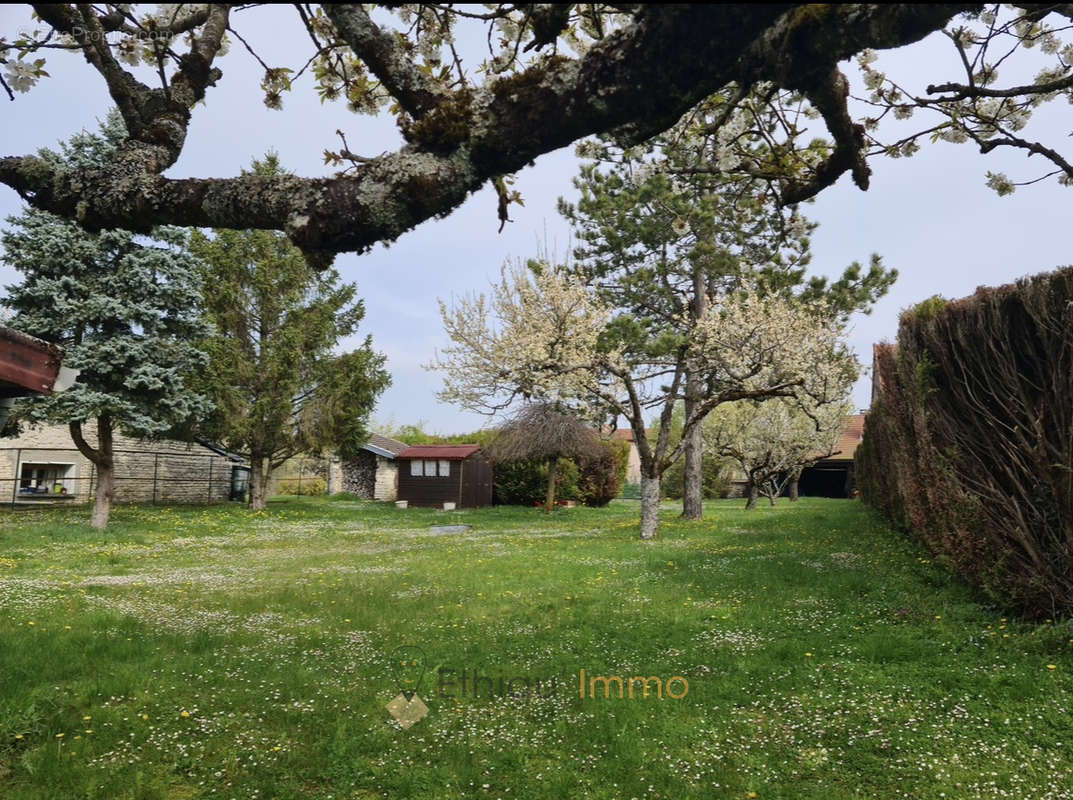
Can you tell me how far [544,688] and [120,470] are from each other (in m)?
27.1

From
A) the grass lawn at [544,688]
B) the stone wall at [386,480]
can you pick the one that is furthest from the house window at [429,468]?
the grass lawn at [544,688]

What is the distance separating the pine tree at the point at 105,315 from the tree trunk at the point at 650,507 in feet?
41.2

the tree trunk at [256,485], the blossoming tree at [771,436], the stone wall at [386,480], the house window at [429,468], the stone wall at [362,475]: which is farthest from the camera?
the stone wall at [362,475]

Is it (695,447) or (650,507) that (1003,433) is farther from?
(695,447)

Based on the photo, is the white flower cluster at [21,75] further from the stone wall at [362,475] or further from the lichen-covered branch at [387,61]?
the stone wall at [362,475]

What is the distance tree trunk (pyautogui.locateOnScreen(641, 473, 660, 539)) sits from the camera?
49.6 ft

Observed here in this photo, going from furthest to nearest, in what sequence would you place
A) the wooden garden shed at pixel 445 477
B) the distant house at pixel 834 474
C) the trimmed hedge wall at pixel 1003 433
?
1. the distant house at pixel 834 474
2. the wooden garden shed at pixel 445 477
3. the trimmed hedge wall at pixel 1003 433

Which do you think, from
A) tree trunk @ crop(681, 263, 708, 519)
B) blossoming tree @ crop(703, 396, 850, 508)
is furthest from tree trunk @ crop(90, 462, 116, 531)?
blossoming tree @ crop(703, 396, 850, 508)

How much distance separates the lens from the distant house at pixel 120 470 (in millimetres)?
23875

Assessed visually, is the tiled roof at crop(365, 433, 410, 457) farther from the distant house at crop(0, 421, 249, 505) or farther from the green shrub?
the distant house at crop(0, 421, 249, 505)

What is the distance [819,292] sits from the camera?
2030 centimetres

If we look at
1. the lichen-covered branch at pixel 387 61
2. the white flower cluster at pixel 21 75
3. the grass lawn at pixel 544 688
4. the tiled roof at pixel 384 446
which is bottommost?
the grass lawn at pixel 544 688

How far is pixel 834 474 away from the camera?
45.1 m

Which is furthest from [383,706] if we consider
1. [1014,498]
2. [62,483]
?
[62,483]
